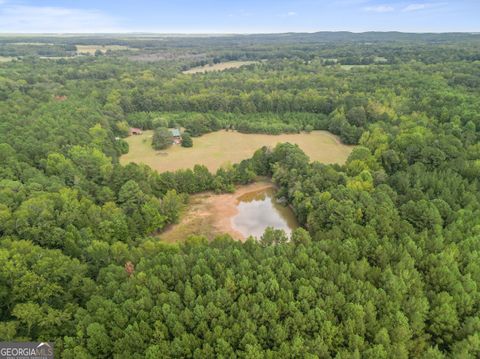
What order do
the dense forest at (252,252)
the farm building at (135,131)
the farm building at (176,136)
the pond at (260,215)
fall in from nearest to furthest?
the dense forest at (252,252) → the pond at (260,215) → the farm building at (176,136) → the farm building at (135,131)

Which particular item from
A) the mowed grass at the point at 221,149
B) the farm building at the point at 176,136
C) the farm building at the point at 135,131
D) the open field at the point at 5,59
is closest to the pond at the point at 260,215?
the mowed grass at the point at 221,149

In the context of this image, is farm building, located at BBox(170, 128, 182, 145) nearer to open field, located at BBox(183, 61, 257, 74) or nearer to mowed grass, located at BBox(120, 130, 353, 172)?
mowed grass, located at BBox(120, 130, 353, 172)

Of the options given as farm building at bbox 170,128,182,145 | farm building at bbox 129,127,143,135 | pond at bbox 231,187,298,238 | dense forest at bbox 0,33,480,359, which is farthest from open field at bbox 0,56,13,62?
pond at bbox 231,187,298,238

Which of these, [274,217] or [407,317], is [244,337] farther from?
[274,217]

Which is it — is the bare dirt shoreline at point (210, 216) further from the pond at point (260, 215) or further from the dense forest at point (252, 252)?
the dense forest at point (252, 252)

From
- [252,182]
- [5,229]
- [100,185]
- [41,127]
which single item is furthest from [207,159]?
[5,229]

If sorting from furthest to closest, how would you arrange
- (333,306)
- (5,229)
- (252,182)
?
(252,182), (5,229), (333,306)
